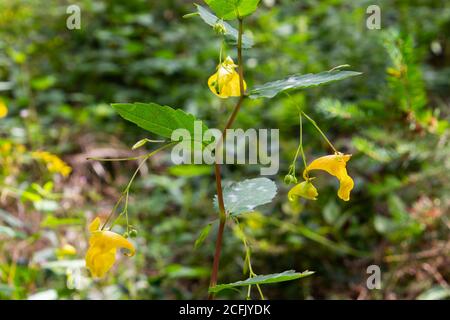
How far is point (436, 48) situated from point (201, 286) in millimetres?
1366

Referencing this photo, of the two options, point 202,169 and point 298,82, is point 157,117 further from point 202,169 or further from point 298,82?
point 202,169

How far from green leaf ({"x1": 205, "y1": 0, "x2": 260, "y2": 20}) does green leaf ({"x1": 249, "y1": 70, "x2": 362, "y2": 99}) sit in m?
0.10

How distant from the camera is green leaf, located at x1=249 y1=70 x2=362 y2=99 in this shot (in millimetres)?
622

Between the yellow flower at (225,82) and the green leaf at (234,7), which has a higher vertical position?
the green leaf at (234,7)

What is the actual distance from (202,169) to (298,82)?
1048 mm

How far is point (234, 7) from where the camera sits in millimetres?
669

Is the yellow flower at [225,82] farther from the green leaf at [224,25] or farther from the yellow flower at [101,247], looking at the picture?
the yellow flower at [101,247]

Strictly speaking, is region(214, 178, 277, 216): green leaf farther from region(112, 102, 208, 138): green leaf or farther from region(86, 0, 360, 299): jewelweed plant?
region(112, 102, 208, 138): green leaf

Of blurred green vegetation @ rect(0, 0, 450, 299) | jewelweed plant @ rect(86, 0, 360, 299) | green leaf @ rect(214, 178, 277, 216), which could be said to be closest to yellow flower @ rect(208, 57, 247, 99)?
jewelweed plant @ rect(86, 0, 360, 299)

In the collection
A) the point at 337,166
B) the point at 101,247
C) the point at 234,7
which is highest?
the point at 234,7

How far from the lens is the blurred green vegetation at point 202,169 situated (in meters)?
1.28

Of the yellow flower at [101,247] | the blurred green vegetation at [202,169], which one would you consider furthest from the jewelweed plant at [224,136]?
the blurred green vegetation at [202,169]

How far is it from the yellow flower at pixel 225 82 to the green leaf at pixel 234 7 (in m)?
0.08

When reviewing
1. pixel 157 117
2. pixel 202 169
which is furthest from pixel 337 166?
pixel 202 169
